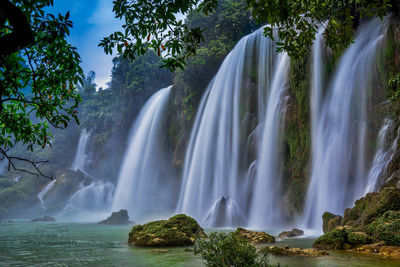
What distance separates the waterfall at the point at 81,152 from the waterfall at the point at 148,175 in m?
12.4

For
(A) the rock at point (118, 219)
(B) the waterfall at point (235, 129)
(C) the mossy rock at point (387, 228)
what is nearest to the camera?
(C) the mossy rock at point (387, 228)

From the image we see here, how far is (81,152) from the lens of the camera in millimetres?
48406

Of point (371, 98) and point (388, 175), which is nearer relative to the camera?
point (388, 175)

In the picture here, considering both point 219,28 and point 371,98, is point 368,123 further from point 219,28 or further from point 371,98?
point 219,28

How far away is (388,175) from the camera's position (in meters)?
11.6

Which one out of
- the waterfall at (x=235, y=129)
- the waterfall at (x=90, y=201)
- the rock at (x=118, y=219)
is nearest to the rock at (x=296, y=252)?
the waterfall at (x=235, y=129)

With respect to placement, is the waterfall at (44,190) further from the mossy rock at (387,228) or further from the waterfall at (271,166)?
the mossy rock at (387,228)

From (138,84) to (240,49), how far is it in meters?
21.9

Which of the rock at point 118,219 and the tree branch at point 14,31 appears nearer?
the tree branch at point 14,31

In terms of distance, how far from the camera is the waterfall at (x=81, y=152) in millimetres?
46884

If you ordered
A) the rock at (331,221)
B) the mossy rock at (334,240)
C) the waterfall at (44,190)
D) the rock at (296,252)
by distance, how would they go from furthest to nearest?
the waterfall at (44,190) < the rock at (331,221) < the mossy rock at (334,240) < the rock at (296,252)

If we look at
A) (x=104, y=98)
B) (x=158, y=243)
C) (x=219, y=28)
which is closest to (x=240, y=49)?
(x=219, y=28)

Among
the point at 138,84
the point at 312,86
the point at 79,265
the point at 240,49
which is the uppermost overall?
the point at 138,84

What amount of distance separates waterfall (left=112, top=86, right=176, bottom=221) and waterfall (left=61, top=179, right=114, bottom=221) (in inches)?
95.7
